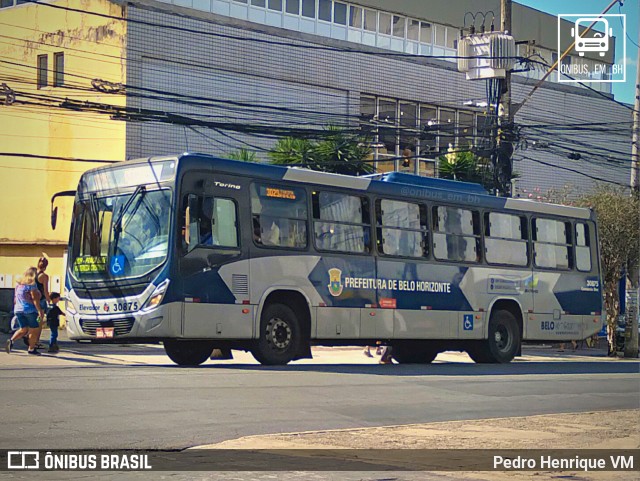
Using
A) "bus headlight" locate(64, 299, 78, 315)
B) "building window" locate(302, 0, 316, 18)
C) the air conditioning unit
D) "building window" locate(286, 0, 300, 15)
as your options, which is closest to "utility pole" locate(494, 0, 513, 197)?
the air conditioning unit

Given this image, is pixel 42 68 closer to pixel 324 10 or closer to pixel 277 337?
pixel 324 10

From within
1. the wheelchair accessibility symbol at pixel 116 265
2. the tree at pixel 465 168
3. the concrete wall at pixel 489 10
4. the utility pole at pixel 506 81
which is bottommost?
the wheelchair accessibility symbol at pixel 116 265

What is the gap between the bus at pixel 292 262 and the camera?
699 inches

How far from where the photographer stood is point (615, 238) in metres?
33.9

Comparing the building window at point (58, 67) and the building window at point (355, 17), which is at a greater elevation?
the building window at point (355, 17)

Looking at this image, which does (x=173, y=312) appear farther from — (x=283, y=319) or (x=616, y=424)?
(x=616, y=424)

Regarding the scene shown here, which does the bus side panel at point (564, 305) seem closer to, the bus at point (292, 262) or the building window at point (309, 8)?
the bus at point (292, 262)

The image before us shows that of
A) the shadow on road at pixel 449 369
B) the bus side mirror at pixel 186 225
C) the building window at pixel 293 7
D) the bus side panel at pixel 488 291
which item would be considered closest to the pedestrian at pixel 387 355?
the bus side panel at pixel 488 291

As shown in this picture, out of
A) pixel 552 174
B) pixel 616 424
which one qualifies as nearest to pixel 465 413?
pixel 616 424

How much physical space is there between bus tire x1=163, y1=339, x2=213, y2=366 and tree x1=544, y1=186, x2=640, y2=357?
16763 mm

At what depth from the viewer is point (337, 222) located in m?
20.2

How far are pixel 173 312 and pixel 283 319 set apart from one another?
2261mm

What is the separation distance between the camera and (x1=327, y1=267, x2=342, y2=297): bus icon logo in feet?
64.8

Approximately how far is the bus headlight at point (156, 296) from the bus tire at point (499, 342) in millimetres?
8150
